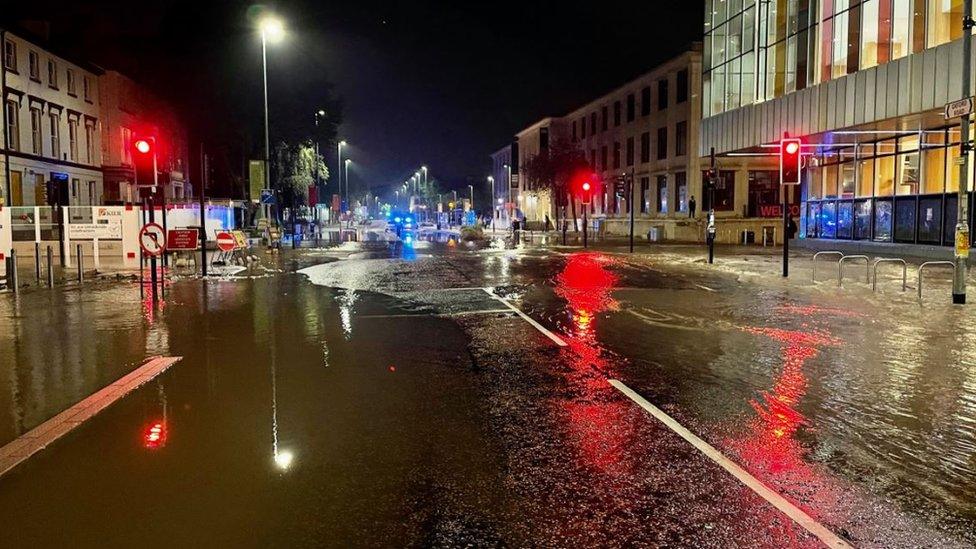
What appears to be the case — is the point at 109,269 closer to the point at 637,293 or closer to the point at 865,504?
the point at 637,293

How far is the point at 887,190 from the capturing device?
33.9m

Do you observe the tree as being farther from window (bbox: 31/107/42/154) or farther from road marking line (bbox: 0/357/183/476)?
road marking line (bbox: 0/357/183/476)

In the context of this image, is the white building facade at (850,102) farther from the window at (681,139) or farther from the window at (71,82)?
the window at (71,82)

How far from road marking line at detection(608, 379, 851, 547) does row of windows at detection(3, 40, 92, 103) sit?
1527 inches

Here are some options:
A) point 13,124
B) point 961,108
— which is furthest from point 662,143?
point 961,108

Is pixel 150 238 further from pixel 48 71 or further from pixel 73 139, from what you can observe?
pixel 73 139

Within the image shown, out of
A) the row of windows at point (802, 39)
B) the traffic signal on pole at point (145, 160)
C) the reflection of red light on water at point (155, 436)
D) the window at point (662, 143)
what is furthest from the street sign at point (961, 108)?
the window at point (662, 143)

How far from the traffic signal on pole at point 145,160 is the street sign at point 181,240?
7904mm

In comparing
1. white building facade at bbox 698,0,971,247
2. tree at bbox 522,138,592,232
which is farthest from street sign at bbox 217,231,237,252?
tree at bbox 522,138,592,232

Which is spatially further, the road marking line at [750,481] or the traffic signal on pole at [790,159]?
the traffic signal on pole at [790,159]

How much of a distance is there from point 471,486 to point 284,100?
56.0 m

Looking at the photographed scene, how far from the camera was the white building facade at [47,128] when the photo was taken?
120 feet

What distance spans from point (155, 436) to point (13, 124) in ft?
123

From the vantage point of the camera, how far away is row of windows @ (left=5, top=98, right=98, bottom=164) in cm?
3706
